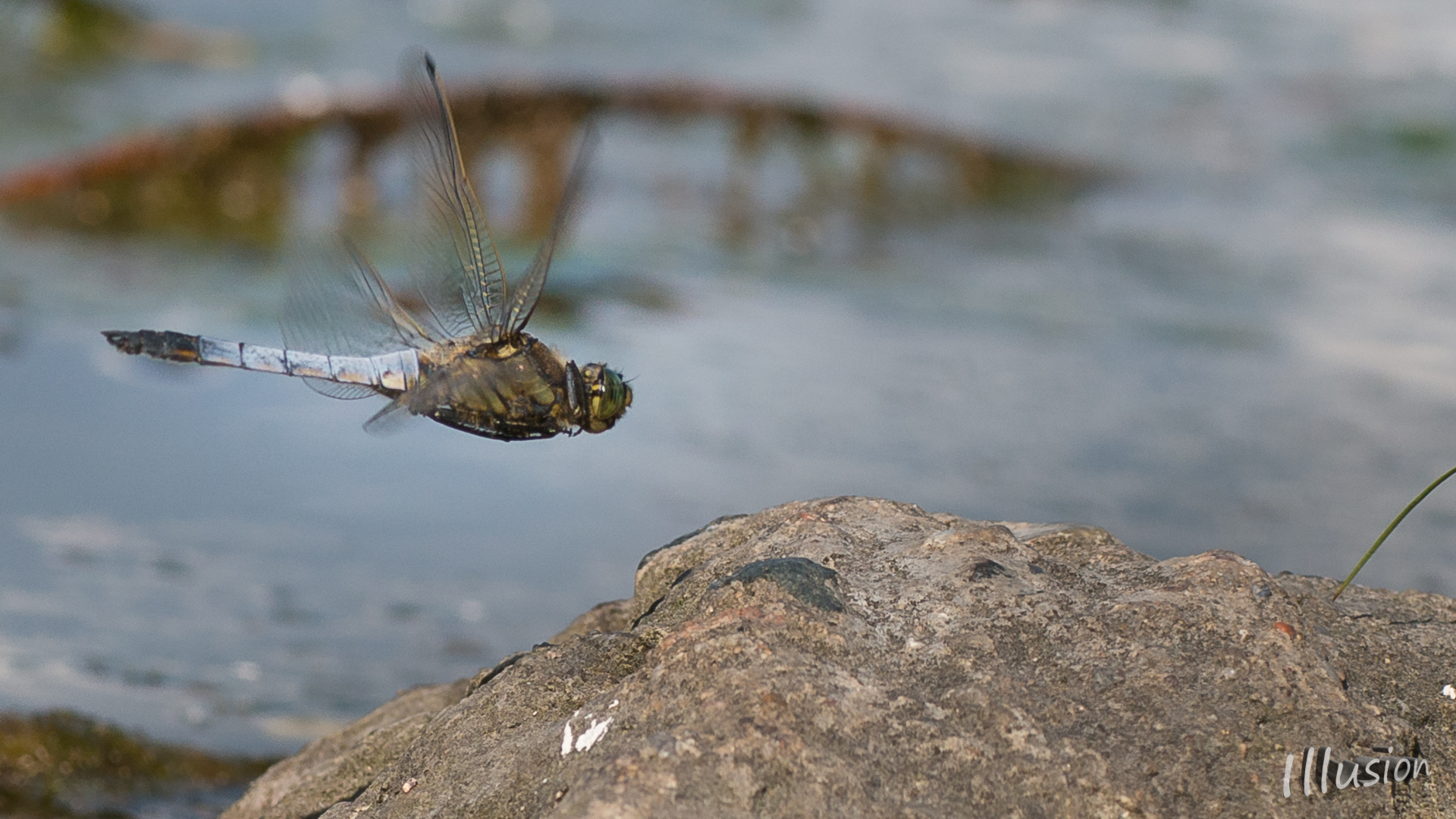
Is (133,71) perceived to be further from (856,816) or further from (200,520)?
(856,816)

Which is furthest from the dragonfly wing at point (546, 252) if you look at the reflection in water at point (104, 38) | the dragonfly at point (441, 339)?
the reflection in water at point (104, 38)

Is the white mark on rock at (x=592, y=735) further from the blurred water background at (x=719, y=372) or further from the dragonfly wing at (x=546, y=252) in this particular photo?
the blurred water background at (x=719, y=372)

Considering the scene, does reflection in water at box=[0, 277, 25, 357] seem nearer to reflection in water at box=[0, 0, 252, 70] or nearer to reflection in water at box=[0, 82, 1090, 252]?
reflection in water at box=[0, 82, 1090, 252]

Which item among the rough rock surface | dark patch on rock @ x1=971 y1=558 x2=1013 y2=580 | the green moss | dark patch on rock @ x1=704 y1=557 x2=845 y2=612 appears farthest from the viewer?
the green moss

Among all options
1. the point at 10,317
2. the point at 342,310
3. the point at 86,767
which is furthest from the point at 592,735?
the point at 10,317

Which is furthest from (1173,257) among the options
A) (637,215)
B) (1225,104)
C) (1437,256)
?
(1225,104)

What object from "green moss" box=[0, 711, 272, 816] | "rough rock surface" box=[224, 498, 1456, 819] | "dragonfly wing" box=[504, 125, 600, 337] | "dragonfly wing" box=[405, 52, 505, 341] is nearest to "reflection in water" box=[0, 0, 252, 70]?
"green moss" box=[0, 711, 272, 816]

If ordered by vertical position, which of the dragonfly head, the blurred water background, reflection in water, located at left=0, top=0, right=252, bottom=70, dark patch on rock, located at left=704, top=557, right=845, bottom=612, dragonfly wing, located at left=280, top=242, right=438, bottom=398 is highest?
reflection in water, located at left=0, top=0, right=252, bottom=70
